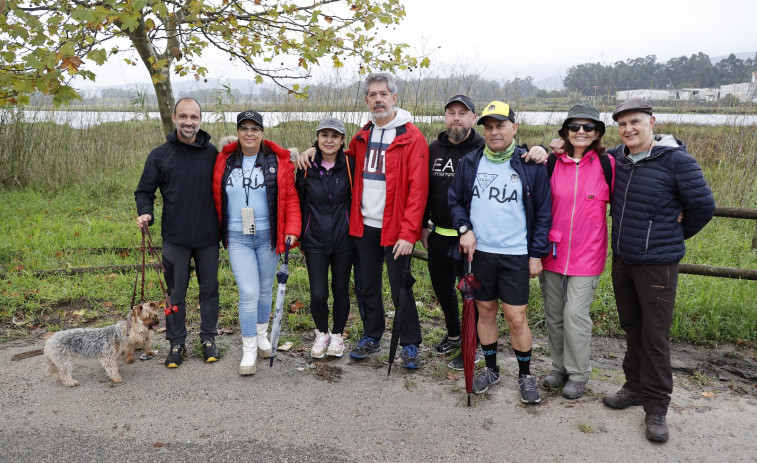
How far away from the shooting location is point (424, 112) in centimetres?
850

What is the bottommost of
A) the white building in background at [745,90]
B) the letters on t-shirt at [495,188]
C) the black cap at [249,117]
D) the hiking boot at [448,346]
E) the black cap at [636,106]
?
the hiking boot at [448,346]

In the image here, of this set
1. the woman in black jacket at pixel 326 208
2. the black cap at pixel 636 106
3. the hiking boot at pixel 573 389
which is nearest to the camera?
the black cap at pixel 636 106

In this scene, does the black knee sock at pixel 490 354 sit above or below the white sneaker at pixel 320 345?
above

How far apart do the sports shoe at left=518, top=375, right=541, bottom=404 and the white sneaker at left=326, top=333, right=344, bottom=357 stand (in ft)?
4.99

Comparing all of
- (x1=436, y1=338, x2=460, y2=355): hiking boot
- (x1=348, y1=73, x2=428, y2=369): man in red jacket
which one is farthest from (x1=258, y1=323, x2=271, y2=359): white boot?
Answer: (x1=436, y1=338, x2=460, y2=355): hiking boot

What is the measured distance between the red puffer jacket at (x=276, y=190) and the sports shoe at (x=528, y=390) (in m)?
2.04

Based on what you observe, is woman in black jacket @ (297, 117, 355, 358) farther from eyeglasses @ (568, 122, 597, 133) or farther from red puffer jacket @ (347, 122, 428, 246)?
eyeglasses @ (568, 122, 597, 133)

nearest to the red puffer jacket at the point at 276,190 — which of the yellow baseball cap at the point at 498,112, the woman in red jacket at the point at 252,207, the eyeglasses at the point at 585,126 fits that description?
the woman in red jacket at the point at 252,207

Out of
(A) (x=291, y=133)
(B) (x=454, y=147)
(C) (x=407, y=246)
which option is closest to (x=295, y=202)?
(C) (x=407, y=246)

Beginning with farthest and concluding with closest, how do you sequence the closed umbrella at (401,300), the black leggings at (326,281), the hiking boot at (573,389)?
1. the black leggings at (326,281)
2. the closed umbrella at (401,300)
3. the hiking boot at (573,389)

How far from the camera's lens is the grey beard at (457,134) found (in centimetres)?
390

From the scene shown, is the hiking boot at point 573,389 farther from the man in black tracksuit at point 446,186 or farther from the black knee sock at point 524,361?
Result: the man in black tracksuit at point 446,186

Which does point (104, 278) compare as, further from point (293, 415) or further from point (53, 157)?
point (53, 157)

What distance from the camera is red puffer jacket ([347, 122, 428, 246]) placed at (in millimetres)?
3879
